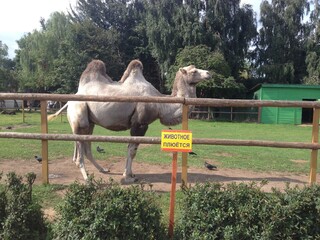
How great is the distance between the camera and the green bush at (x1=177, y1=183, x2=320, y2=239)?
3.82 metres

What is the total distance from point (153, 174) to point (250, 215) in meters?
4.23

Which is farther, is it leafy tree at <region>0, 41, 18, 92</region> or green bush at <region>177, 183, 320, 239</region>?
leafy tree at <region>0, 41, 18, 92</region>

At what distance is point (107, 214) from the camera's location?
12.2 feet

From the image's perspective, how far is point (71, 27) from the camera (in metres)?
44.2

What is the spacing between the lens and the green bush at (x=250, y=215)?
3.82m

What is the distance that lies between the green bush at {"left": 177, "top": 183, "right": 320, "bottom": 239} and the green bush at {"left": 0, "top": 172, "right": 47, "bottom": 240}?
1654mm

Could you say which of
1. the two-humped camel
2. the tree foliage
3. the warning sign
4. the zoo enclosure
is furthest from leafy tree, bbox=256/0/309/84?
the warning sign

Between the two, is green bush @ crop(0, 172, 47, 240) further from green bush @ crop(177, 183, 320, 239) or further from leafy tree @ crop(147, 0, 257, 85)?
leafy tree @ crop(147, 0, 257, 85)

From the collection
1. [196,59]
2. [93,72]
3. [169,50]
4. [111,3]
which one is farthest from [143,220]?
[111,3]

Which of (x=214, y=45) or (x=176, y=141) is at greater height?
(x=214, y=45)

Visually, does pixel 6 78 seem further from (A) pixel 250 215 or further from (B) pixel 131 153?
(A) pixel 250 215

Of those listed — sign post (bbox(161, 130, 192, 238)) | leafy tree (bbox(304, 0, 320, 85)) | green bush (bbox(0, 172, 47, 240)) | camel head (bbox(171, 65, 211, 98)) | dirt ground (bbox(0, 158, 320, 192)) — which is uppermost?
leafy tree (bbox(304, 0, 320, 85))

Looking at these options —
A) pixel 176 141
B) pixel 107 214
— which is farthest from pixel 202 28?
pixel 107 214

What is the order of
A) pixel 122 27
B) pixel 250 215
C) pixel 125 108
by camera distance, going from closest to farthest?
pixel 250 215
pixel 125 108
pixel 122 27
